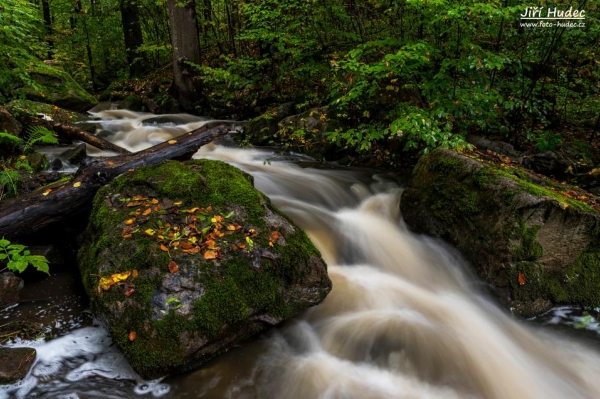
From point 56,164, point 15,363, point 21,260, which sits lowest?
point 15,363

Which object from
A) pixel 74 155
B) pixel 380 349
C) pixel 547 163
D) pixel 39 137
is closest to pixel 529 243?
pixel 380 349

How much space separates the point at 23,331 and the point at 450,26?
6931 mm

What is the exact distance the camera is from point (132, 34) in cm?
1505

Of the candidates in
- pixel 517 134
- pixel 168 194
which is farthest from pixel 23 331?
pixel 517 134

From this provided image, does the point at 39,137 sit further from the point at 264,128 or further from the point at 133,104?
the point at 133,104

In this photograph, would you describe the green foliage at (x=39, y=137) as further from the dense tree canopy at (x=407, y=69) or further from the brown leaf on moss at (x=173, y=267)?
the brown leaf on moss at (x=173, y=267)

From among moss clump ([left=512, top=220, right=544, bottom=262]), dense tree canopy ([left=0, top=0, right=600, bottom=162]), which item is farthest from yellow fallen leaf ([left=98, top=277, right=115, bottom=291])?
moss clump ([left=512, top=220, right=544, bottom=262])

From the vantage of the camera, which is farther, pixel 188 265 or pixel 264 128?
pixel 264 128

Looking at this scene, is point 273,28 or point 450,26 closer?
point 450,26

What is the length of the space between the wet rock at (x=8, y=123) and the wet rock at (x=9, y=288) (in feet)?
10.3

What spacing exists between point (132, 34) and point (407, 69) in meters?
12.9

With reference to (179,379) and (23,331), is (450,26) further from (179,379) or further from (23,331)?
(23,331)

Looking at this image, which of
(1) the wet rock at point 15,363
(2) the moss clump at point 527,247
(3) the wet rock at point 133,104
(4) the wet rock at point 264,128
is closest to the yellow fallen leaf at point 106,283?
(1) the wet rock at point 15,363

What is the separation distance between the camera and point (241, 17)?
500 inches
